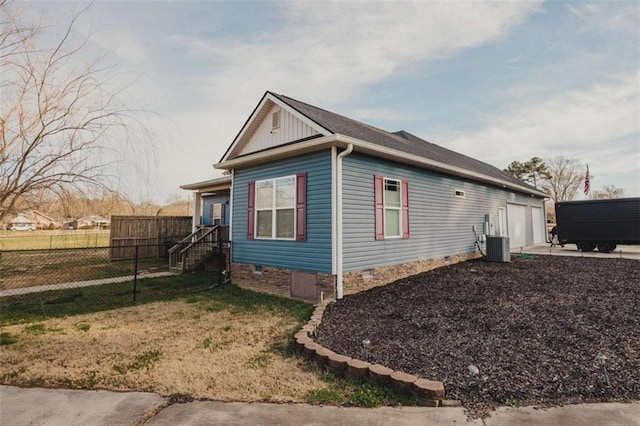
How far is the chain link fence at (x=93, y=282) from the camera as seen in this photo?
21.2ft

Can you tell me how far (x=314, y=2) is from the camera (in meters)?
7.32

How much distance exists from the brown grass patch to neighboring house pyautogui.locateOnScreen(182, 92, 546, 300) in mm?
1797

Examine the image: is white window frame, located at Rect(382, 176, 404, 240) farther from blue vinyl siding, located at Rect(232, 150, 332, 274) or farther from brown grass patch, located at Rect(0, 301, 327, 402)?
brown grass patch, located at Rect(0, 301, 327, 402)

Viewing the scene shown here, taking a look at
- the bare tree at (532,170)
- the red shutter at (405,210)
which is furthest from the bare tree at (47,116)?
the bare tree at (532,170)

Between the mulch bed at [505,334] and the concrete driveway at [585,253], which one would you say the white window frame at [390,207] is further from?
the concrete driveway at [585,253]

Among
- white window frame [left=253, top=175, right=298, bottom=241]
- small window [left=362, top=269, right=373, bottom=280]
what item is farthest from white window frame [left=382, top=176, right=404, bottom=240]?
white window frame [left=253, top=175, right=298, bottom=241]

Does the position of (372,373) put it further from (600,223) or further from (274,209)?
(600,223)

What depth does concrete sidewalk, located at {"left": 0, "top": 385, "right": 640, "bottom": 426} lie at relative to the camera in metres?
2.42

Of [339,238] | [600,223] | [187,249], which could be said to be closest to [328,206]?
[339,238]

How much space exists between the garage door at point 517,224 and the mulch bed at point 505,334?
703cm

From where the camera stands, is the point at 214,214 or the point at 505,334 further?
the point at 214,214

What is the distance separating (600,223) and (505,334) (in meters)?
13.6

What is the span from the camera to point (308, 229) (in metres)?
6.85

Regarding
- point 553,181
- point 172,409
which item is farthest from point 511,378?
point 553,181
